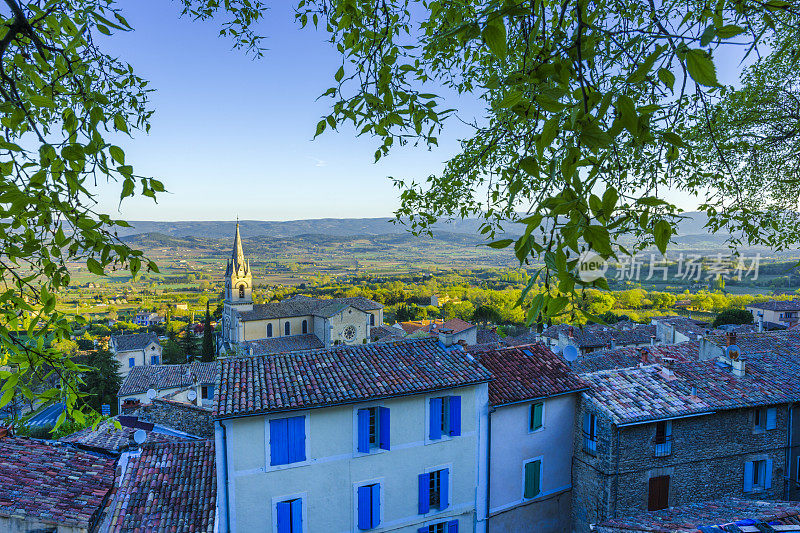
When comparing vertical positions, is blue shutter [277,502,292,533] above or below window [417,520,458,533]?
above

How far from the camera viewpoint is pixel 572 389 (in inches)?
530

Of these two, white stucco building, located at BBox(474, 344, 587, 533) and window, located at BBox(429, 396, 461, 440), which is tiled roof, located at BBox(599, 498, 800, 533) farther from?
window, located at BBox(429, 396, 461, 440)

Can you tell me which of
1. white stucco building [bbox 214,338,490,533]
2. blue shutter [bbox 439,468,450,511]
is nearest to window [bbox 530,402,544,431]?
white stucco building [bbox 214,338,490,533]

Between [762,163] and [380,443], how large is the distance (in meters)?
9.68

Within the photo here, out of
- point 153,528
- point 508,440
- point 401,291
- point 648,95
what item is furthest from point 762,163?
point 401,291

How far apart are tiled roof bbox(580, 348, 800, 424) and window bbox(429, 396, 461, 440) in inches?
164

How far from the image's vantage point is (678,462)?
12.7 meters

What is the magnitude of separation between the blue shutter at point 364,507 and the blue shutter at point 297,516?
141 centimetres

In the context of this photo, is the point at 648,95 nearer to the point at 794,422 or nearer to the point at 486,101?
the point at 486,101

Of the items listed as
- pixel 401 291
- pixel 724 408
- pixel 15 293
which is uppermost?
pixel 15 293

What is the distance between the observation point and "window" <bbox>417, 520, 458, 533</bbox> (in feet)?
39.6

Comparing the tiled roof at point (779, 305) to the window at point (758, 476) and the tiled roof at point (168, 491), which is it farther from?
the tiled roof at point (168, 491)

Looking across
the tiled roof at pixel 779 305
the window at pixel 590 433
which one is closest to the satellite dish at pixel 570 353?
the window at pixel 590 433

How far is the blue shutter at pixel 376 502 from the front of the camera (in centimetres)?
1129
